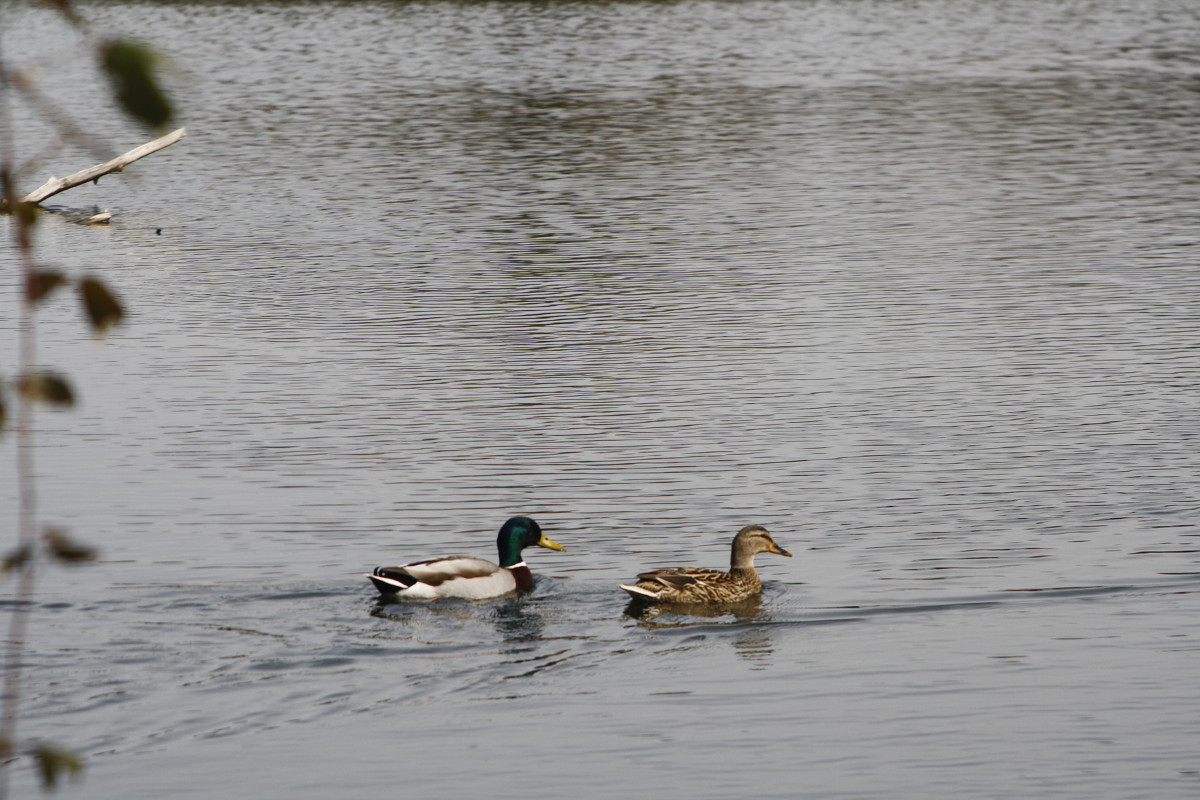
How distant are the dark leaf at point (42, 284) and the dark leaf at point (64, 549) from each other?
40 cm

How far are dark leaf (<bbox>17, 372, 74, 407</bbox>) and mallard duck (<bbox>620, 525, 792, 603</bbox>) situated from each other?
365 inches

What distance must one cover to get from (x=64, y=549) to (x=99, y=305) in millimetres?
426

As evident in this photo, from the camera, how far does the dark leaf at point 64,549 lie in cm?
297

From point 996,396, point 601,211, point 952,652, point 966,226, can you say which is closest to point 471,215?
point 601,211

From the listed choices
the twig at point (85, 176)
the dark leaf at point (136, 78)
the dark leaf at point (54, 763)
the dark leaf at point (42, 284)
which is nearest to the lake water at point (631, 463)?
the dark leaf at point (136, 78)

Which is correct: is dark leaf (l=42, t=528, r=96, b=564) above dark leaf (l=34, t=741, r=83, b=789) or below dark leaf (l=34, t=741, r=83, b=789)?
above

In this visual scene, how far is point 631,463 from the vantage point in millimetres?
16219

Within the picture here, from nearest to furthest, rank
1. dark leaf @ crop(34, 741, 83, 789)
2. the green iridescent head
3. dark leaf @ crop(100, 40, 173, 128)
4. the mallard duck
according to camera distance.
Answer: dark leaf @ crop(100, 40, 173, 128) < dark leaf @ crop(34, 741, 83, 789) < the mallard duck < the green iridescent head

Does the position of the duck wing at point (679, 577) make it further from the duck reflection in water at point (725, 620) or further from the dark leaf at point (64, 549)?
the dark leaf at point (64, 549)

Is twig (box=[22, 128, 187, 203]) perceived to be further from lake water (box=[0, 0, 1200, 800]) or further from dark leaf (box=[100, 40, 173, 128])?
dark leaf (box=[100, 40, 173, 128])

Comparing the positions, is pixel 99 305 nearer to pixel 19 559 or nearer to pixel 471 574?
pixel 19 559

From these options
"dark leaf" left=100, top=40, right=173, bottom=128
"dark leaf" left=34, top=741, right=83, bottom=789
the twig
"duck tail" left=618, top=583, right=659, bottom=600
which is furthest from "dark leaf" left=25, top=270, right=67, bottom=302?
the twig

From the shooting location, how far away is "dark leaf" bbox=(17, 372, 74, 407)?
116 inches

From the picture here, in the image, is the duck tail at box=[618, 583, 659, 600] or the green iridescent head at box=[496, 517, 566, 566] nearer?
the duck tail at box=[618, 583, 659, 600]
